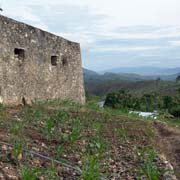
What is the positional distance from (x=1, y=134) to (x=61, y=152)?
0.90 meters

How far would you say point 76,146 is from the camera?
537 cm

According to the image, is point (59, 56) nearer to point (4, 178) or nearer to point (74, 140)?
point (74, 140)

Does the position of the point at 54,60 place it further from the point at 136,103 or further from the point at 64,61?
the point at 136,103

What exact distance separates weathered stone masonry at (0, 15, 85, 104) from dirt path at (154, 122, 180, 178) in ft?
9.64

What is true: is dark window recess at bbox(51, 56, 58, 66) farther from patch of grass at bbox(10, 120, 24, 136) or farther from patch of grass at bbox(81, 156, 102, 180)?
patch of grass at bbox(81, 156, 102, 180)

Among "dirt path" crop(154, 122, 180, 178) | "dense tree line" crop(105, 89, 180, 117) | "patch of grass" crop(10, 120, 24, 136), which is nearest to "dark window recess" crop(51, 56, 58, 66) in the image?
"dirt path" crop(154, 122, 180, 178)

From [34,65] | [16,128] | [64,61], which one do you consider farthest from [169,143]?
[64,61]

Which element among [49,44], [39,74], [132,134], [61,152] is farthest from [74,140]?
[49,44]

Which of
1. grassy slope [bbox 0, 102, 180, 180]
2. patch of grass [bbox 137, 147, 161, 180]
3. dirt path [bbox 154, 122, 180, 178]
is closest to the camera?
grassy slope [bbox 0, 102, 180, 180]

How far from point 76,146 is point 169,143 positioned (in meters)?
2.29

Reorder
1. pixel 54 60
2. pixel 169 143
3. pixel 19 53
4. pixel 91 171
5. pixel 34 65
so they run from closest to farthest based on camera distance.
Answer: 1. pixel 91 171
2. pixel 169 143
3. pixel 19 53
4. pixel 34 65
5. pixel 54 60

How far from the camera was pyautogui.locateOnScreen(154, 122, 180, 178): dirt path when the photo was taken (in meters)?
6.04

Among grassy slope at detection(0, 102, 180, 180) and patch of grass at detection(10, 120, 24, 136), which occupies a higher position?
patch of grass at detection(10, 120, 24, 136)

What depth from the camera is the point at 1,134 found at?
520cm
